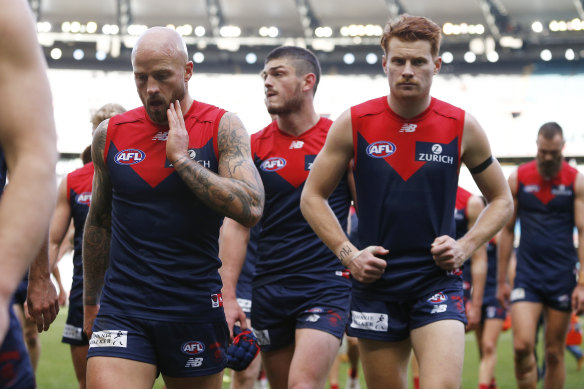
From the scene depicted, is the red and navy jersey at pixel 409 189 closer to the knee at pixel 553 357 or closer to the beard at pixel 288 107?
the beard at pixel 288 107

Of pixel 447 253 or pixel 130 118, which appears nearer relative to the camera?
pixel 130 118

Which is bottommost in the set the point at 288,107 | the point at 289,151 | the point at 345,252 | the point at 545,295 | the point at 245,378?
the point at 245,378

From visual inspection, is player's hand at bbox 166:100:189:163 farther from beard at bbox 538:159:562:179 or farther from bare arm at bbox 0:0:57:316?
beard at bbox 538:159:562:179

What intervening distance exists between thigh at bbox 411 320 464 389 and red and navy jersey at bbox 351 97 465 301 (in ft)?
Result: 0.73

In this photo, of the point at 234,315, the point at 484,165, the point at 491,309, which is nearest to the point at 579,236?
the point at 491,309

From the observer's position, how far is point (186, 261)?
143 inches

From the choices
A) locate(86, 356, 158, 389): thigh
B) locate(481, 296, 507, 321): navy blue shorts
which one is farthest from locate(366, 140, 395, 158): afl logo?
locate(481, 296, 507, 321): navy blue shorts

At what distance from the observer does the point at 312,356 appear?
464 cm

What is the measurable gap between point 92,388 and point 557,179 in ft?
18.1

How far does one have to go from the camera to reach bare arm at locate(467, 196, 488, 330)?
747 centimetres

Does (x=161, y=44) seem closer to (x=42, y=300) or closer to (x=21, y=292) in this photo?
(x=42, y=300)

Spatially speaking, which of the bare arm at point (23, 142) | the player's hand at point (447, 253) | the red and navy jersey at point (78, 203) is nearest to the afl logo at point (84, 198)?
the red and navy jersey at point (78, 203)

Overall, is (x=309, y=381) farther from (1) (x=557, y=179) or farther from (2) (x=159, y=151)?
(1) (x=557, y=179)

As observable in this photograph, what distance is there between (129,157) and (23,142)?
2.26 metres
